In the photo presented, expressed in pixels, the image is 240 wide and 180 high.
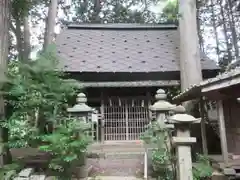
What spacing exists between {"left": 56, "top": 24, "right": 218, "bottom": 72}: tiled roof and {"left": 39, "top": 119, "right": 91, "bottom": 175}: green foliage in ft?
13.9

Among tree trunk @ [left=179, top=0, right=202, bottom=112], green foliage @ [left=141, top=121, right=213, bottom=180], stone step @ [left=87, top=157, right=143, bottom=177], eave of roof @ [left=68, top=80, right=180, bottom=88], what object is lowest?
stone step @ [left=87, top=157, right=143, bottom=177]

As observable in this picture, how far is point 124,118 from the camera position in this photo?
894cm

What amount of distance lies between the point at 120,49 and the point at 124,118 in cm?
353

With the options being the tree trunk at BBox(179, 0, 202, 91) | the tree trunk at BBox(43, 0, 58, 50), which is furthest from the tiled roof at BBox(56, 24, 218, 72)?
the tree trunk at BBox(179, 0, 202, 91)

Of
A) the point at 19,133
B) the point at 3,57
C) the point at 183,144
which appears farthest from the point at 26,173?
the point at 183,144

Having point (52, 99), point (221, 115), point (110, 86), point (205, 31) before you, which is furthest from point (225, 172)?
point (205, 31)

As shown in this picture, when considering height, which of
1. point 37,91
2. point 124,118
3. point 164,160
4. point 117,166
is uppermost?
point 37,91

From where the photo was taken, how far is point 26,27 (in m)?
11.1

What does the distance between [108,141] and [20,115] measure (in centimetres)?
416

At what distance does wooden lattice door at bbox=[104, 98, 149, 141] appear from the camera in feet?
29.1

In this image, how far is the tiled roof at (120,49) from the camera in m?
9.42

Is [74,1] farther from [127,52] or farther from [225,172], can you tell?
[225,172]

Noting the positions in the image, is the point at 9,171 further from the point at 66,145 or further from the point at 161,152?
the point at 161,152

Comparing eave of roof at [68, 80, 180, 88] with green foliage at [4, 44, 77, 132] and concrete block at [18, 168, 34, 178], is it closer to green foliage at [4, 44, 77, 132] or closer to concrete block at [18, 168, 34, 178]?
green foliage at [4, 44, 77, 132]
